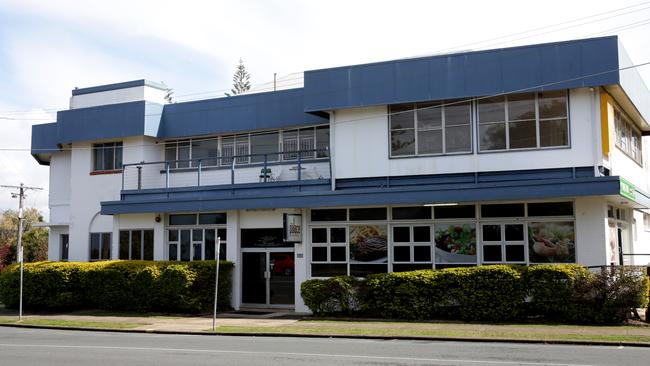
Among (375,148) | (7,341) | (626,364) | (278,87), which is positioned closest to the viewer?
(626,364)

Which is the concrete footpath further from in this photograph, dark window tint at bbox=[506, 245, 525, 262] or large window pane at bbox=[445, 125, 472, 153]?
large window pane at bbox=[445, 125, 472, 153]

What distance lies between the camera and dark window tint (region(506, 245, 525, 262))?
2056 centimetres

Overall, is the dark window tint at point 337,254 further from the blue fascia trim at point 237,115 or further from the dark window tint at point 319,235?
the blue fascia trim at point 237,115

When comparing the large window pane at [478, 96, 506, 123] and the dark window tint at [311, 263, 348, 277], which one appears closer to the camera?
the large window pane at [478, 96, 506, 123]

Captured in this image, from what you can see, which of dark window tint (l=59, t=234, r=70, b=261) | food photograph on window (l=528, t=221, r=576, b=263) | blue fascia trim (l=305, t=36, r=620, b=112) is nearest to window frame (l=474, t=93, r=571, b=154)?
blue fascia trim (l=305, t=36, r=620, b=112)

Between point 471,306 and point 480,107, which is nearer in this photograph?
point 471,306

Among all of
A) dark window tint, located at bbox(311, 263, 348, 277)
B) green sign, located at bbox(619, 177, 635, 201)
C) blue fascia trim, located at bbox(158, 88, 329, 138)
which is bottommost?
dark window tint, located at bbox(311, 263, 348, 277)

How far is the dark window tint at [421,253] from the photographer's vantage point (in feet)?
71.1

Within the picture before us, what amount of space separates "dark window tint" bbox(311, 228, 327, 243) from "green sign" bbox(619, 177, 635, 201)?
30.6ft

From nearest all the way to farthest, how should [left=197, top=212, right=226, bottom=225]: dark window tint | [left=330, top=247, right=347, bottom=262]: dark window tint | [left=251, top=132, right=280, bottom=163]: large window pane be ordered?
1. [left=330, top=247, right=347, bottom=262]: dark window tint
2. [left=197, top=212, right=226, bottom=225]: dark window tint
3. [left=251, top=132, right=280, bottom=163]: large window pane

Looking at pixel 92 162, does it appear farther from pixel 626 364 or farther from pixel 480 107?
pixel 626 364

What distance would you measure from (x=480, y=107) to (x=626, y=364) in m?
10.9

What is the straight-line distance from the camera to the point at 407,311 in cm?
2003

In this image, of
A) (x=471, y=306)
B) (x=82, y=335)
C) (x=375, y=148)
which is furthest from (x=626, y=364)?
(x=82, y=335)
